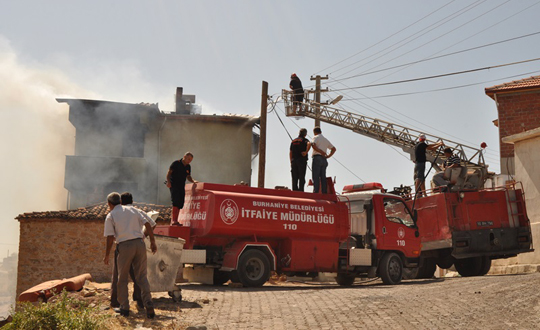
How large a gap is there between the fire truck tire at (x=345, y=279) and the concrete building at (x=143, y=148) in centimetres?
2286

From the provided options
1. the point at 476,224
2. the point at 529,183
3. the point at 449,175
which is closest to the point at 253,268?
the point at 449,175

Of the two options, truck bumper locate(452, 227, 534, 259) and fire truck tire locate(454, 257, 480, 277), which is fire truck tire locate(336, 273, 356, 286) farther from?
fire truck tire locate(454, 257, 480, 277)

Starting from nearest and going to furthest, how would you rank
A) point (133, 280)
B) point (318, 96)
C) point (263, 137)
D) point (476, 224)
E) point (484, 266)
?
1. point (133, 280)
2. point (476, 224)
3. point (484, 266)
4. point (263, 137)
5. point (318, 96)

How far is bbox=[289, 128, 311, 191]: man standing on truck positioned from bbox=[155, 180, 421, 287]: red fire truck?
744 mm

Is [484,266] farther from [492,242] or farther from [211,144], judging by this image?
[211,144]

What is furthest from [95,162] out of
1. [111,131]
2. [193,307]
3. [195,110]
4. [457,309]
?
[457,309]

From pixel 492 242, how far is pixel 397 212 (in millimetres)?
2903

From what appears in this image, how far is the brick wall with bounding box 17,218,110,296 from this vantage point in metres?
24.6

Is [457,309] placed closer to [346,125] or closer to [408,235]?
[408,235]

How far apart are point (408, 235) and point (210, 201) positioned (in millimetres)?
5492

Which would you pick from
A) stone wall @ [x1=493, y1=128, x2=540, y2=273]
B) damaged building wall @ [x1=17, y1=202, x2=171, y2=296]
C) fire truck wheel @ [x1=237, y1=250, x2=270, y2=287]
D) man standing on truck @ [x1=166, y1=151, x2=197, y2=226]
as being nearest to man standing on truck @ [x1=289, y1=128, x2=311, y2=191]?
fire truck wheel @ [x1=237, y1=250, x2=270, y2=287]

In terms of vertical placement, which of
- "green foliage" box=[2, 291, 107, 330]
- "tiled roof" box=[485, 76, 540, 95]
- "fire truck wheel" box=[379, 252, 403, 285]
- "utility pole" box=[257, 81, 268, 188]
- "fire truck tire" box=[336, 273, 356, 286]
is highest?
"tiled roof" box=[485, 76, 540, 95]

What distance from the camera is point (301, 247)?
1475 centimetres

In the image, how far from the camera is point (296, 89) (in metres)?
30.6
